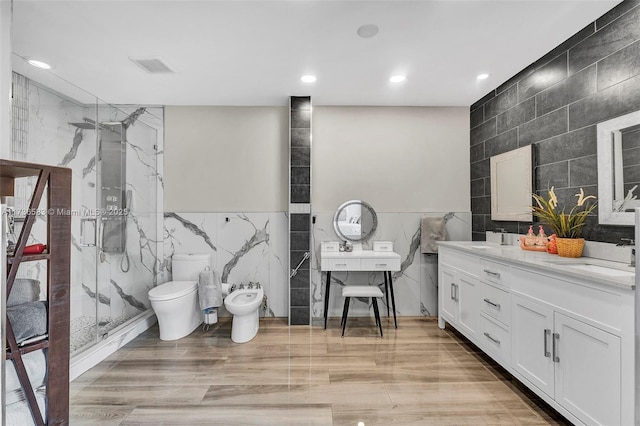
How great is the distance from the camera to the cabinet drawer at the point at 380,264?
3.13 m

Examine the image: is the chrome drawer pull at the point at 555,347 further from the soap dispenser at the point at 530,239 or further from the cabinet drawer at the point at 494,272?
the soap dispenser at the point at 530,239

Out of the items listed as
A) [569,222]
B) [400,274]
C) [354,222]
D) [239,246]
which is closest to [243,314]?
[239,246]

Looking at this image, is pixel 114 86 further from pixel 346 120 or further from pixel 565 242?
pixel 565 242

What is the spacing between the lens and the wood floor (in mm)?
1845

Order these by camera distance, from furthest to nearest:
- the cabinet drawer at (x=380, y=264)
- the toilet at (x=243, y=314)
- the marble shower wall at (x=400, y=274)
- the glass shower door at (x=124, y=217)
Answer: the marble shower wall at (x=400, y=274) < the cabinet drawer at (x=380, y=264) < the toilet at (x=243, y=314) < the glass shower door at (x=124, y=217)

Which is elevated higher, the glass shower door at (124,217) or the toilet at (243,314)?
the glass shower door at (124,217)

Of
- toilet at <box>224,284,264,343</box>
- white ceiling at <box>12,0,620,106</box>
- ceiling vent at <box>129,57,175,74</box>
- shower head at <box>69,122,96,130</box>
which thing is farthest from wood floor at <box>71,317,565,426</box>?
ceiling vent at <box>129,57,175,74</box>

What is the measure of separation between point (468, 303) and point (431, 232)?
0.99 meters

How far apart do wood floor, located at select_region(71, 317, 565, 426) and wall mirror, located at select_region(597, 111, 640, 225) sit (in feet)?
4.20

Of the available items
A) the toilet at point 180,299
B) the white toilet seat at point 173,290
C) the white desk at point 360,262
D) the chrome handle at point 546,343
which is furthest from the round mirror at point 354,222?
the chrome handle at point 546,343

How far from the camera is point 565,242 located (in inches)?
84.0

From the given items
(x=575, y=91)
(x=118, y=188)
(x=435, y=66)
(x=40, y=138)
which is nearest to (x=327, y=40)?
(x=435, y=66)

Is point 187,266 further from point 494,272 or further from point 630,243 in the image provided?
point 630,243

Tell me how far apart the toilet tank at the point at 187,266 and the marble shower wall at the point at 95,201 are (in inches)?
11.7
